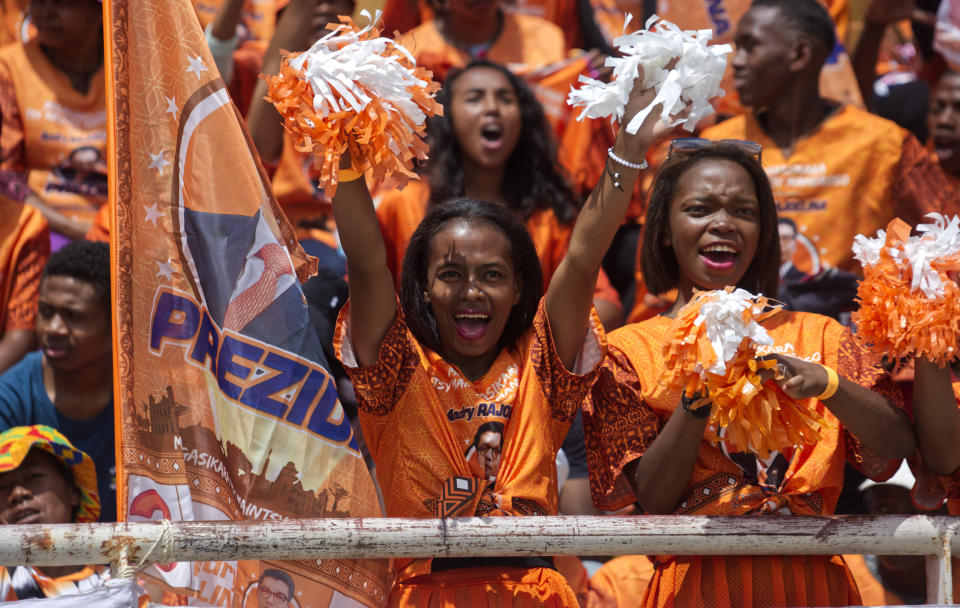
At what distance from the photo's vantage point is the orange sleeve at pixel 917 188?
548cm

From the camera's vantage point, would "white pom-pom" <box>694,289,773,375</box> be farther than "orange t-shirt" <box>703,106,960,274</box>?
No

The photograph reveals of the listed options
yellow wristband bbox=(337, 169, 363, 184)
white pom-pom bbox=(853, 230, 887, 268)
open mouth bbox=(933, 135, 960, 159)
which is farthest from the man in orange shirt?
yellow wristband bbox=(337, 169, 363, 184)

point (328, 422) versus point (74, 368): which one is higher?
point (328, 422)

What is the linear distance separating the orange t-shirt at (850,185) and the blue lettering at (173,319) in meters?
2.95

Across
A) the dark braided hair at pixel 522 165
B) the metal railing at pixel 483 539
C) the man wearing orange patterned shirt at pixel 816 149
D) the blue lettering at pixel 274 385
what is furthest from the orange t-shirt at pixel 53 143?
the metal railing at pixel 483 539

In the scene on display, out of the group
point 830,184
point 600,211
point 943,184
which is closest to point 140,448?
point 600,211

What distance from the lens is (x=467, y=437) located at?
11.0 feet

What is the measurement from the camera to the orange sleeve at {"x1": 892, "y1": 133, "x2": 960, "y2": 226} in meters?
5.48

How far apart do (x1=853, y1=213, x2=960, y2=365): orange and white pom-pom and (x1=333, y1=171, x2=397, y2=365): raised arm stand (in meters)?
1.15

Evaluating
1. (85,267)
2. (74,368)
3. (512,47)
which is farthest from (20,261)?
(512,47)

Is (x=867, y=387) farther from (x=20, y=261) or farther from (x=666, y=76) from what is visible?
(x=20, y=261)

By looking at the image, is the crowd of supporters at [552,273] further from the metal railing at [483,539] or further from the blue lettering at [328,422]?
the metal railing at [483,539]

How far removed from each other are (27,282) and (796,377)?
368 cm

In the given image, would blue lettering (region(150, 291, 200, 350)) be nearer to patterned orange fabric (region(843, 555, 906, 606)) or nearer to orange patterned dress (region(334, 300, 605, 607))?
orange patterned dress (region(334, 300, 605, 607))
